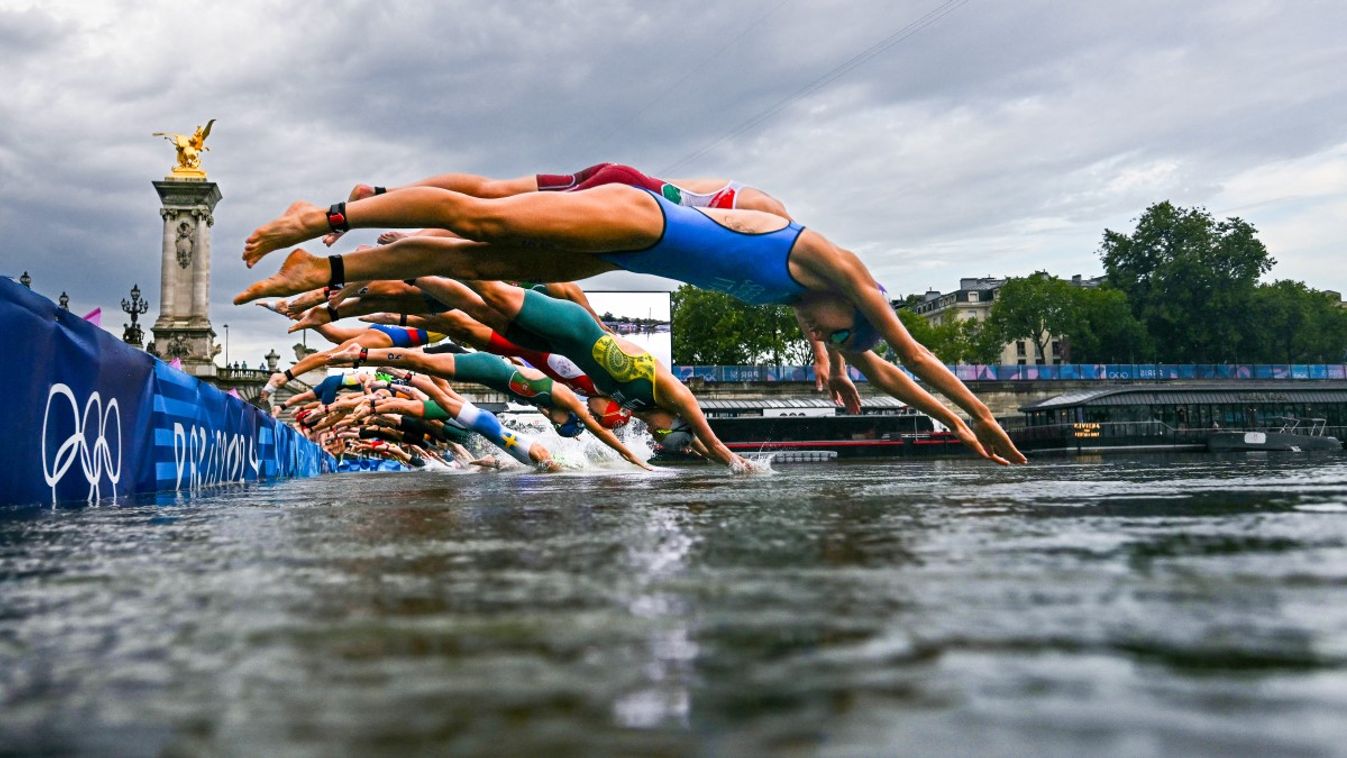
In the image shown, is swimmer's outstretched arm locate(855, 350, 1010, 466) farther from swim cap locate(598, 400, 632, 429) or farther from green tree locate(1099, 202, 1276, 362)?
green tree locate(1099, 202, 1276, 362)

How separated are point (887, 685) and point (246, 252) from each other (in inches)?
187

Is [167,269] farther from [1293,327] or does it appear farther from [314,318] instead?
[1293,327]

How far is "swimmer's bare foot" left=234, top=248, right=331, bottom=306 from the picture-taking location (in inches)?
206

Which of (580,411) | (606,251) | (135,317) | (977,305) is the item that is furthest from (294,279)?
(977,305)

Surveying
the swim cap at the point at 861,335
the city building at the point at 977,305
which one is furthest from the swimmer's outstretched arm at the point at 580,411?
the city building at the point at 977,305

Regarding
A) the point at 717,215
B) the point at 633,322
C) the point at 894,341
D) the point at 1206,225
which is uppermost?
the point at 1206,225

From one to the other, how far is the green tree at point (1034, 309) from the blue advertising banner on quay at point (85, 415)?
224 feet

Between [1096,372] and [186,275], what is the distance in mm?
57932

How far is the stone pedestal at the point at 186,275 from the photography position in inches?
2048

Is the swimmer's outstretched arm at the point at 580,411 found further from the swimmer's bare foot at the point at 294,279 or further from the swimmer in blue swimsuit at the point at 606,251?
the swimmer's bare foot at the point at 294,279

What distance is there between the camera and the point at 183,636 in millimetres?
1156

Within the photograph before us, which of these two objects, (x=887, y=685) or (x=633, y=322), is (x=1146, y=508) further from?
(x=633, y=322)

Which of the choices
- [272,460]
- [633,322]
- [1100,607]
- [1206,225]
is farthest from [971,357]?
[1100,607]

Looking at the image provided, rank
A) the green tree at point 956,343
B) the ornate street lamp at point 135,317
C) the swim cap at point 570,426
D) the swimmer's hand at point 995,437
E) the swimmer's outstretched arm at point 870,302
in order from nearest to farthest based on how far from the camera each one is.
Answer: the swimmer's outstretched arm at point 870,302, the swimmer's hand at point 995,437, the swim cap at point 570,426, the ornate street lamp at point 135,317, the green tree at point 956,343
